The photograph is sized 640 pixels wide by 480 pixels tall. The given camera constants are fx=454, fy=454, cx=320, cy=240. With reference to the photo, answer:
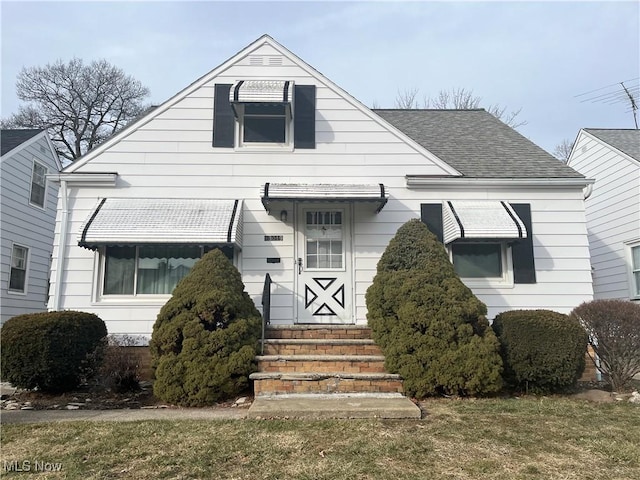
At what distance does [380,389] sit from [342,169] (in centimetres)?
450

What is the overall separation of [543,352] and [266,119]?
652cm

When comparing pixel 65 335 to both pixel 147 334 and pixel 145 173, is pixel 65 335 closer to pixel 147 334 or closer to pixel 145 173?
pixel 147 334

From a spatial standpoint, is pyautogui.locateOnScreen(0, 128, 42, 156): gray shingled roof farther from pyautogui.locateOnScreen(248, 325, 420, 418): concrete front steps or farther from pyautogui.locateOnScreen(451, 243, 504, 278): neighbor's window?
pyautogui.locateOnScreen(451, 243, 504, 278): neighbor's window

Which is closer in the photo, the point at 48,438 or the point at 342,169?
the point at 48,438

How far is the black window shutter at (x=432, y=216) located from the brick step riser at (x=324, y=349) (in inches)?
114

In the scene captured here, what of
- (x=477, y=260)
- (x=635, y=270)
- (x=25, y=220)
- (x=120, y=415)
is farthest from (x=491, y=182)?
(x=25, y=220)

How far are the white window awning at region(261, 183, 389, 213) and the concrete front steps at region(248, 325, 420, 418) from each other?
7.45 ft

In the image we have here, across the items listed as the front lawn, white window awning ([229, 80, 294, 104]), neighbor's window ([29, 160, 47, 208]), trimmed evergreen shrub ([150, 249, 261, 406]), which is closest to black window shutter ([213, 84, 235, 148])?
white window awning ([229, 80, 294, 104])

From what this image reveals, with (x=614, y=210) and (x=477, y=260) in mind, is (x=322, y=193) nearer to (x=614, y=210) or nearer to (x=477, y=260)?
(x=477, y=260)

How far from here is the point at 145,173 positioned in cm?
887

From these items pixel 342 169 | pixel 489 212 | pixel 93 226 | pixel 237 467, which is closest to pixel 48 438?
pixel 237 467

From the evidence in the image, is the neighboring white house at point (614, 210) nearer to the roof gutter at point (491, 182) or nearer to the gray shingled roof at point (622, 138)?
the gray shingled roof at point (622, 138)

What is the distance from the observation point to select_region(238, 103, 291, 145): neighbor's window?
912 cm

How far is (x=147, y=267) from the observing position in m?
8.59
